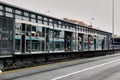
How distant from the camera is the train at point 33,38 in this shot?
1773 cm

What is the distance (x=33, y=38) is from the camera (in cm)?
2428

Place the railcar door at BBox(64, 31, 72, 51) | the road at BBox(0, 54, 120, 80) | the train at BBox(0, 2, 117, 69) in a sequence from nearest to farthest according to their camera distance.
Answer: the road at BBox(0, 54, 120, 80)
the train at BBox(0, 2, 117, 69)
the railcar door at BBox(64, 31, 72, 51)

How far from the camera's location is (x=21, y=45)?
21969 mm

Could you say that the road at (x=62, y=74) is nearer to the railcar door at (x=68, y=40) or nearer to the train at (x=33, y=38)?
the train at (x=33, y=38)

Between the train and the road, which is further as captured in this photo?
the train

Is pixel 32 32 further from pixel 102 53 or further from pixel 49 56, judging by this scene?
pixel 102 53

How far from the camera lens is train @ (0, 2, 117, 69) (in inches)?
698

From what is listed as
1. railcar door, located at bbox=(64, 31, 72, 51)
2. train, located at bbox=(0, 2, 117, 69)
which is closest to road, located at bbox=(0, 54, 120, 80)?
train, located at bbox=(0, 2, 117, 69)

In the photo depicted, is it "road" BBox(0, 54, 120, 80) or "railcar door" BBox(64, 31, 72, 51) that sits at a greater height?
"railcar door" BBox(64, 31, 72, 51)

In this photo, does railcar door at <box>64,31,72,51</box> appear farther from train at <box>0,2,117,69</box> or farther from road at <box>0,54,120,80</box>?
road at <box>0,54,120,80</box>

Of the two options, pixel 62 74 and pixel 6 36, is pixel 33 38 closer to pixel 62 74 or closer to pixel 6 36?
pixel 6 36

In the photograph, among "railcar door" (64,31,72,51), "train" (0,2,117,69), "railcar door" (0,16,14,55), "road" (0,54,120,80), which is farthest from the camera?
"railcar door" (64,31,72,51)

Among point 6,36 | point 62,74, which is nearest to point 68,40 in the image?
point 6,36

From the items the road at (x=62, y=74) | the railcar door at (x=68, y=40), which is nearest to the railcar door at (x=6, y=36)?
the road at (x=62, y=74)
